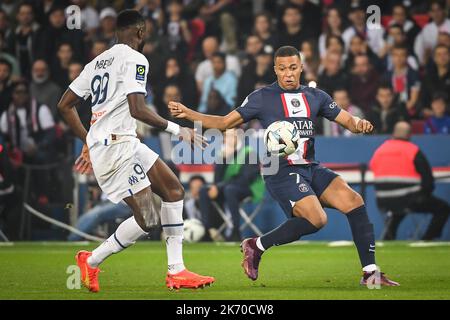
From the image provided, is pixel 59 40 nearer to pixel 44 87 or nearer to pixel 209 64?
pixel 44 87

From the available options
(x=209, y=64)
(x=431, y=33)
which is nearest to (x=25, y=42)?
(x=209, y=64)

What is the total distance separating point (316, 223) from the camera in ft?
33.1

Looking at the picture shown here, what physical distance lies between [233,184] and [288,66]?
6.66 metres

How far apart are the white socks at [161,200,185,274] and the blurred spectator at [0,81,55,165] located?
810cm

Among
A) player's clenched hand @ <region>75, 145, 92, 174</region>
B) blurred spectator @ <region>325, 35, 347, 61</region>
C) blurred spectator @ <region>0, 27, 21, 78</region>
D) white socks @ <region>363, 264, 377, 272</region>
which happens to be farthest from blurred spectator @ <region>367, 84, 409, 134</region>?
player's clenched hand @ <region>75, 145, 92, 174</region>

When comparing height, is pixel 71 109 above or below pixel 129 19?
below

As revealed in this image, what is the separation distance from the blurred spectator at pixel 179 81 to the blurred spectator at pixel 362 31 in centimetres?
288

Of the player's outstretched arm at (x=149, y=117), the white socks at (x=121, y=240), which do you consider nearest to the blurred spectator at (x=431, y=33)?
the player's outstretched arm at (x=149, y=117)

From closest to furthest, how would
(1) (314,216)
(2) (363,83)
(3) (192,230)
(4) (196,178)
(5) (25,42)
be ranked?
(1) (314,216)
(3) (192,230)
(4) (196,178)
(2) (363,83)
(5) (25,42)

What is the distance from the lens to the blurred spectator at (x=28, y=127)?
696 inches

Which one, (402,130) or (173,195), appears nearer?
(173,195)

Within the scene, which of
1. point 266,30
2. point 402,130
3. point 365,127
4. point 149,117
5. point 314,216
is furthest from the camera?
point 266,30

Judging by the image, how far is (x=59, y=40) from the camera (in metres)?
19.9

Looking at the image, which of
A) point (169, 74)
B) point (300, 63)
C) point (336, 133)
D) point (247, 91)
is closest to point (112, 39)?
point (169, 74)
